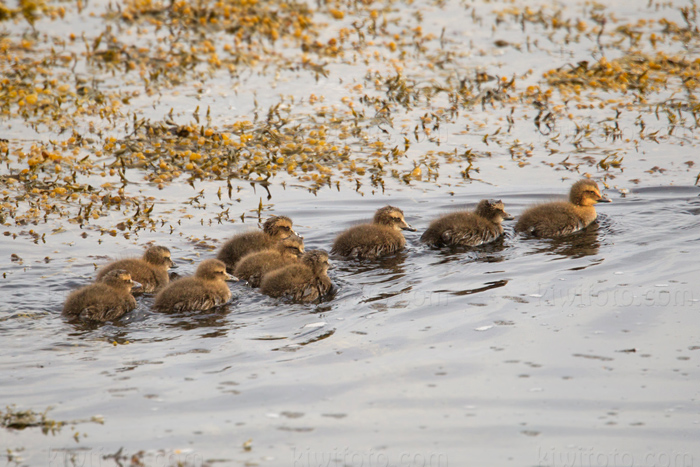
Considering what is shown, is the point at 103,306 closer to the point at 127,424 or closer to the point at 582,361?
the point at 127,424

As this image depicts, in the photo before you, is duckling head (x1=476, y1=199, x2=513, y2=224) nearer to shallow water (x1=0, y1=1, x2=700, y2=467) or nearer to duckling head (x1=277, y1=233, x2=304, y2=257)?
shallow water (x1=0, y1=1, x2=700, y2=467)

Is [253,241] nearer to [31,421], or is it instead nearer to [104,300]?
[104,300]

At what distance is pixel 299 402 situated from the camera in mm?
5992

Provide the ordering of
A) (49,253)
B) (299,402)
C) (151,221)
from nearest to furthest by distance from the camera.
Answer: (299,402) < (49,253) < (151,221)

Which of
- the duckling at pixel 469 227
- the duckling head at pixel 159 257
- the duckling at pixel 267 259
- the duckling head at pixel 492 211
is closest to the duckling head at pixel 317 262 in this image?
the duckling at pixel 267 259

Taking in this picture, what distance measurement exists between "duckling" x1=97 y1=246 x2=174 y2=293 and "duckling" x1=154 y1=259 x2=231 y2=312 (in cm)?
44

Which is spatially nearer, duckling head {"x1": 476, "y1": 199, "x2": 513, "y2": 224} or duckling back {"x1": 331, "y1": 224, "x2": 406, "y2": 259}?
duckling back {"x1": 331, "y1": 224, "x2": 406, "y2": 259}

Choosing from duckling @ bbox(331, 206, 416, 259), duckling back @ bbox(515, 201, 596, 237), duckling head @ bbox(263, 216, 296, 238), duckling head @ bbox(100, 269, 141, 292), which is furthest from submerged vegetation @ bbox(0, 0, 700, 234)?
duckling head @ bbox(100, 269, 141, 292)

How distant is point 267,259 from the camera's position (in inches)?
345

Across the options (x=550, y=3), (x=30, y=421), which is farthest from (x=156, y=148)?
(x=550, y=3)

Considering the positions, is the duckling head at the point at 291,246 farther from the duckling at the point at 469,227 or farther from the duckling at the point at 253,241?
the duckling at the point at 469,227

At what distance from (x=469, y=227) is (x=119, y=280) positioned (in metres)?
4.29

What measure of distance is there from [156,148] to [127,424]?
732 centimetres

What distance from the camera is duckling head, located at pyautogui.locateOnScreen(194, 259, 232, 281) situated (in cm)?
820
